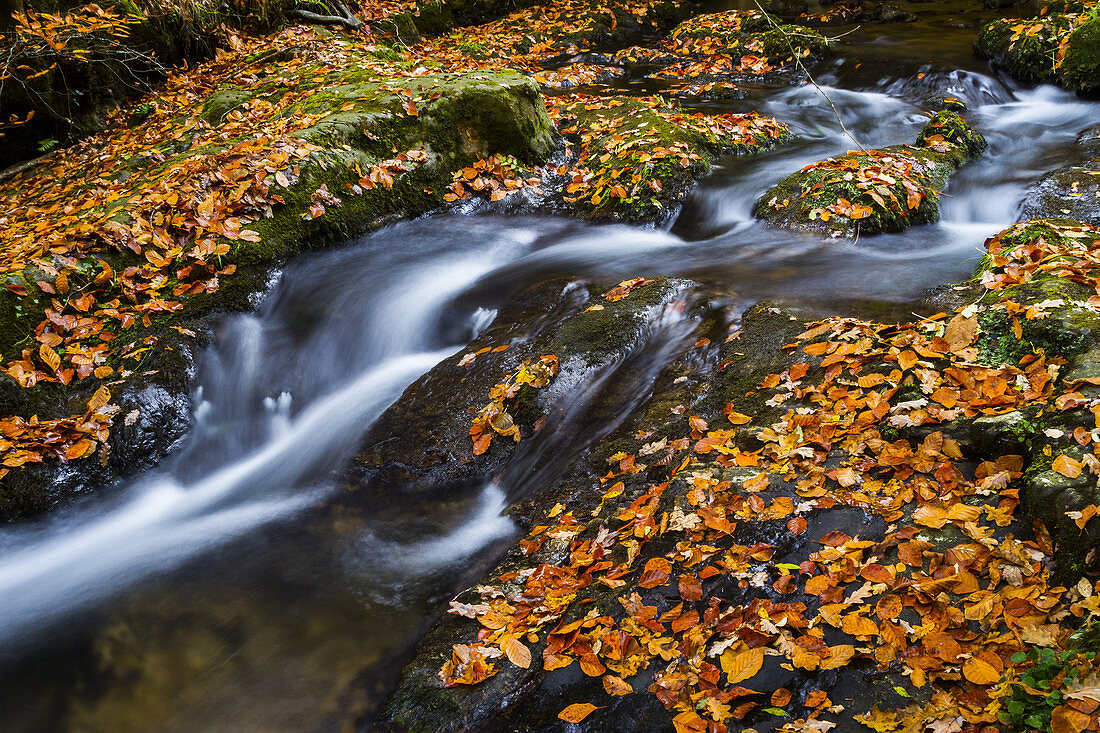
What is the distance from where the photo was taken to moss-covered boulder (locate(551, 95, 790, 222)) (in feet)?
24.4

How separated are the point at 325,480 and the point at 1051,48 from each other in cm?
1301

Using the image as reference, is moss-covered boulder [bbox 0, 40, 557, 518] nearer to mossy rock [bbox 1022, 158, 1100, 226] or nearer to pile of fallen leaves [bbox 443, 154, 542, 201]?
pile of fallen leaves [bbox 443, 154, 542, 201]

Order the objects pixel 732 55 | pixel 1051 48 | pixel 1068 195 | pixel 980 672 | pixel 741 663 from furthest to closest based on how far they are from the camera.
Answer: pixel 732 55 → pixel 1051 48 → pixel 1068 195 → pixel 741 663 → pixel 980 672

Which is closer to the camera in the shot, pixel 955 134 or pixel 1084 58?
pixel 955 134

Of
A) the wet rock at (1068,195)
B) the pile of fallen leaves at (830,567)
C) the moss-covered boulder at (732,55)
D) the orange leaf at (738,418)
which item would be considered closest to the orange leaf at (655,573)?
the pile of fallen leaves at (830,567)

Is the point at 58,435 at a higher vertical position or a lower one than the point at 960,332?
higher

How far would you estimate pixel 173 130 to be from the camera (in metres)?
8.18

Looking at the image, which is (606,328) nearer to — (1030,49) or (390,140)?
(390,140)

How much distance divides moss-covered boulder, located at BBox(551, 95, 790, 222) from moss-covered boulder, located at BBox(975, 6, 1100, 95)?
4.81m

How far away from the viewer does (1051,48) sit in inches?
407

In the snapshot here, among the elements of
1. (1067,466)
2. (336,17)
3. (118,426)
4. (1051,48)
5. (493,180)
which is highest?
(336,17)

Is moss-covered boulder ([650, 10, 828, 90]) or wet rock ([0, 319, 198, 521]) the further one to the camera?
moss-covered boulder ([650, 10, 828, 90])

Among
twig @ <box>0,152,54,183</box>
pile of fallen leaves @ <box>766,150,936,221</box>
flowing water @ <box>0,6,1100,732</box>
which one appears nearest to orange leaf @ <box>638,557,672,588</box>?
flowing water @ <box>0,6,1100,732</box>

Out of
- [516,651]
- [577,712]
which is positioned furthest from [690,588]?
[516,651]
